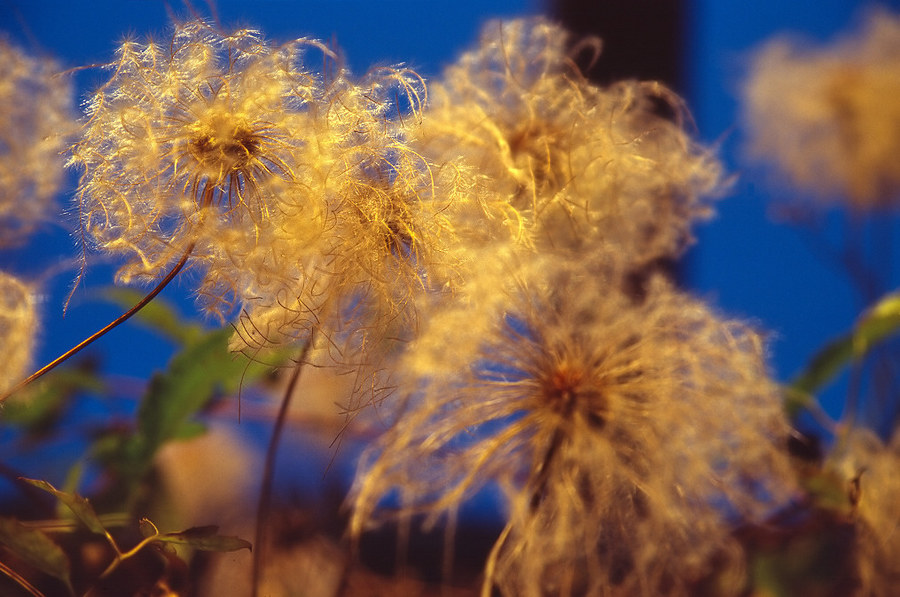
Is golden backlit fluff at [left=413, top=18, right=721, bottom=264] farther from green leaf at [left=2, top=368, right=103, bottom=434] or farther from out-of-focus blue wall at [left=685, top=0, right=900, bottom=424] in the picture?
out-of-focus blue wall at [left=685, top=0, right=900, bottom=424]

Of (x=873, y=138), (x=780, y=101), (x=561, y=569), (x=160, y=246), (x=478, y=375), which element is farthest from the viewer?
(x=780, y=101)

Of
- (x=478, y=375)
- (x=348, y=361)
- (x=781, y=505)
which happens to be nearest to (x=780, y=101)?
(x=781, y=505)

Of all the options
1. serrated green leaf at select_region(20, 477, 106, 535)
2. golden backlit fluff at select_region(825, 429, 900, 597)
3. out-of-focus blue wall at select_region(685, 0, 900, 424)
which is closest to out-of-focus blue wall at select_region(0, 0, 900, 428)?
out-of-focus blue wall at select_region(685, 0, 900, 424)

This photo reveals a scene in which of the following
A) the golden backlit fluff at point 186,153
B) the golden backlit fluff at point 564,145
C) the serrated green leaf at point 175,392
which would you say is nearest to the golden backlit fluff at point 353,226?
the golden backlit fluff at point 186,153

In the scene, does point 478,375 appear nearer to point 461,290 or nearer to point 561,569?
point 461,290

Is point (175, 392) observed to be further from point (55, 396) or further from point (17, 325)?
point (55, 396)

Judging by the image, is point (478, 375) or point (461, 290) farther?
point (478, 375)

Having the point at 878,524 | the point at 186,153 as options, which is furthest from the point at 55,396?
the point at 878,524
